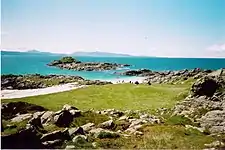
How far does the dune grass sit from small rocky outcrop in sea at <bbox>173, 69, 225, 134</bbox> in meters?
2.21

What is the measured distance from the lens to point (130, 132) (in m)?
18.9

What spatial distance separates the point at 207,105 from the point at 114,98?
32.6 feet

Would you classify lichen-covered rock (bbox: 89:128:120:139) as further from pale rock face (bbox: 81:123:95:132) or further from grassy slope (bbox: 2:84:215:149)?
pale rock face (bbox: 81:123:95:132)

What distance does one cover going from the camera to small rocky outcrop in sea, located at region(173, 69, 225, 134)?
21656 millimetres

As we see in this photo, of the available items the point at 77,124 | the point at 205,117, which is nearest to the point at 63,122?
the point at 77,124

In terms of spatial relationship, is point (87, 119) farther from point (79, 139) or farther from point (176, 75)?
point (176, 75)

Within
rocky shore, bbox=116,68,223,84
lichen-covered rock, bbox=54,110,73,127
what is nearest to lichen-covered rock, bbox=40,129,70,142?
lichen-covered rock, bbox=54,110,73,127

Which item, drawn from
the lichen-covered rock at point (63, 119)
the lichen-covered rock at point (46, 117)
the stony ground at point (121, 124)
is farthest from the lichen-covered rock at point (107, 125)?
the lichen-covered rock at point (46, 117)

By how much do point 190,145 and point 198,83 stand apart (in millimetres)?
16365

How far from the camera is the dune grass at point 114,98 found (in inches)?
1193

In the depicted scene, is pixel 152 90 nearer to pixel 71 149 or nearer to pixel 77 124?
pixel 77 124

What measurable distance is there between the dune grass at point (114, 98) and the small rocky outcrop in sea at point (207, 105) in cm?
221

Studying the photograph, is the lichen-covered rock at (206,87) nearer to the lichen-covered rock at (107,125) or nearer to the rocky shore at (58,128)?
the rocky shore at (58,128)

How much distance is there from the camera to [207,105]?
93.6 feet
